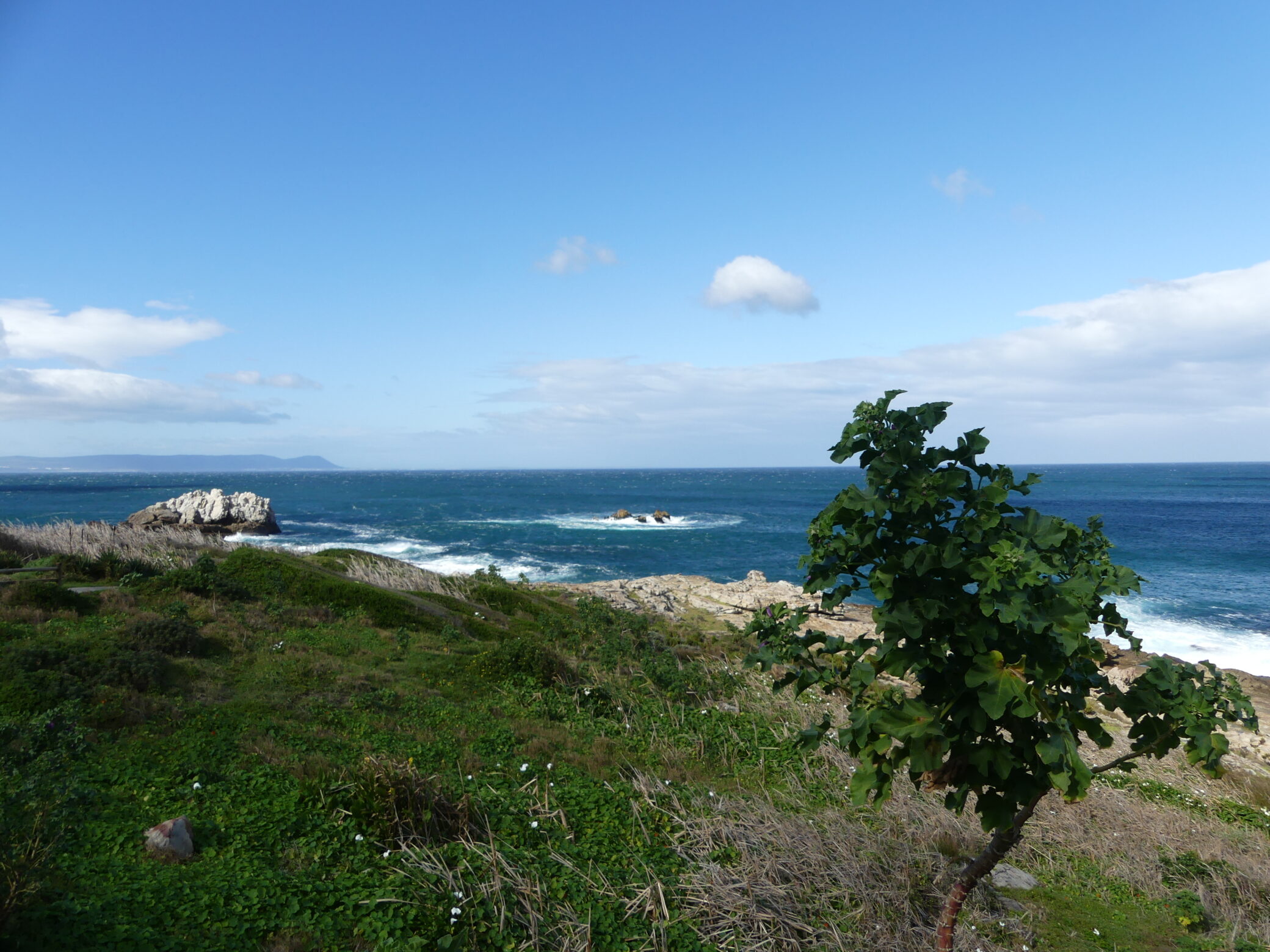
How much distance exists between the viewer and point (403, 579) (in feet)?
80.6

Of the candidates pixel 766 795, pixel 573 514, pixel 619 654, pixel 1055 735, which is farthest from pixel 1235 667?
pixel 573 514

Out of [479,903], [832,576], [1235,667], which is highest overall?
[832,576]

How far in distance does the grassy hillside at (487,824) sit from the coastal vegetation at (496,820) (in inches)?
1.3

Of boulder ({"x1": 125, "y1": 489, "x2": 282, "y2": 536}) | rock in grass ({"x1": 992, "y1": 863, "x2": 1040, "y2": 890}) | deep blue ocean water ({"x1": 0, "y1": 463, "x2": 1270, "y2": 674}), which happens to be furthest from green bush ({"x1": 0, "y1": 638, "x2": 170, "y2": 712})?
boulder ({"x1": 125, "y1": 489, "x2": 282, "y2": 536})

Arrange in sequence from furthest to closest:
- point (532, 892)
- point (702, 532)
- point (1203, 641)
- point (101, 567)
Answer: point (702, 532) → point (1203, 641) → point (101, 567) → point (532, 892)

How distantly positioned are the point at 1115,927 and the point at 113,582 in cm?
2157

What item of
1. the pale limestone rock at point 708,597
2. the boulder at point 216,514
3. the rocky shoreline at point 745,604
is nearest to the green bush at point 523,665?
the rocky shoreline at point 745,604

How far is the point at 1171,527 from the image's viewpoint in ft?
223

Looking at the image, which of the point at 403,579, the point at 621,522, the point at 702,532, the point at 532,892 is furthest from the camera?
the point at 621,522

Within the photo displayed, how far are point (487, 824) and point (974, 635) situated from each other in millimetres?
5786

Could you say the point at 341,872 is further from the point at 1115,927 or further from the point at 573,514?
the point at 573,514

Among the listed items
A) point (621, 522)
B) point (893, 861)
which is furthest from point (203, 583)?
point (621, 522)

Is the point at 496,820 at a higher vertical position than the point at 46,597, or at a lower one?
lower

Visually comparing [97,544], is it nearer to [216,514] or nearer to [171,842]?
[171,842]
